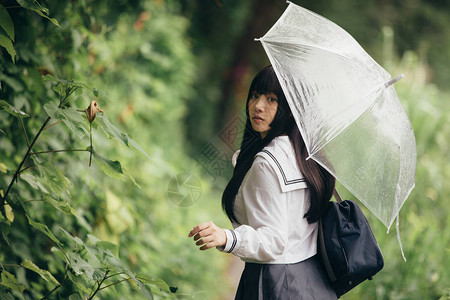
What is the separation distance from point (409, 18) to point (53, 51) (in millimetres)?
11497

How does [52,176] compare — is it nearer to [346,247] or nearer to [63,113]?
[63,113]

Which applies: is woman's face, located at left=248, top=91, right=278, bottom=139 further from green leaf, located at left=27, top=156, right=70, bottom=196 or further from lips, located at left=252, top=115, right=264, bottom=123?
green leaf, located at left=27, top=156, right=70, bottom=196

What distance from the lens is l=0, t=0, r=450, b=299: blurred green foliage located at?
6.72 ft

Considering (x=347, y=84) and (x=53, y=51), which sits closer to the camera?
(x=347, y=84)

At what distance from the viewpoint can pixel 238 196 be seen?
210 cm

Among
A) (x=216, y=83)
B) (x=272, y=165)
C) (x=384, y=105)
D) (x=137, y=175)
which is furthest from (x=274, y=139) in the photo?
(x=216, y=83)

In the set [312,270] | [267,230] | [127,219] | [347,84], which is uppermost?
[127,219]

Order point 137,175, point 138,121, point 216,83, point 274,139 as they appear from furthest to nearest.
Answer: point 216,83, point 138,121, point 137,175, point 274,139

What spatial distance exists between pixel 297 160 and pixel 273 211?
0.80ft

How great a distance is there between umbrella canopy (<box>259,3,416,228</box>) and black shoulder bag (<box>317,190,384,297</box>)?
4.5 inches

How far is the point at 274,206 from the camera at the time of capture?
6.38 ft

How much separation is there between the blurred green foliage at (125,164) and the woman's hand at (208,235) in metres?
0.21

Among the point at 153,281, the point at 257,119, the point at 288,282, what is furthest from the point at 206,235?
the point at 257,119

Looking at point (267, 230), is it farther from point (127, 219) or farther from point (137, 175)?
point (137, 175)
